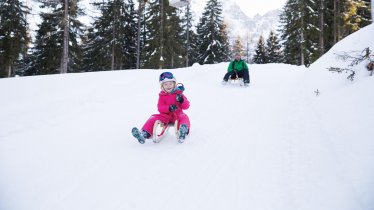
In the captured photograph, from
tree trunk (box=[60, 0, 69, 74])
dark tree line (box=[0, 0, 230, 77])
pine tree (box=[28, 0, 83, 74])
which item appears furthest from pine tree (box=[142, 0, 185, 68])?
tree trunk (box=[60, 0, 69, 74])

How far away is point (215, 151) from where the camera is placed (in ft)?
13.9

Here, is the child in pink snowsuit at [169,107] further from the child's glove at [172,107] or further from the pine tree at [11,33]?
the pine tree at [11,33]

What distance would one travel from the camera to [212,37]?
35.3 metres

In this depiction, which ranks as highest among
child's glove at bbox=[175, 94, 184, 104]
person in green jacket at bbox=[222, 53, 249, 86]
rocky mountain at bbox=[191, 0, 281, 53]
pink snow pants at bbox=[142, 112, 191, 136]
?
rocky mountain at bbox=[191, 0, 281, 53]

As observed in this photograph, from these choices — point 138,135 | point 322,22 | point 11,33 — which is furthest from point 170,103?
point 322,22

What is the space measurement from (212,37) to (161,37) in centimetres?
1007

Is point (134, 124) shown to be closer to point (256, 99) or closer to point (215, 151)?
point (215, 151)

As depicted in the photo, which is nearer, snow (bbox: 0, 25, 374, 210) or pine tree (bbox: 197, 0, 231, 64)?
snow (bbox: 0, 25, 374, 210)

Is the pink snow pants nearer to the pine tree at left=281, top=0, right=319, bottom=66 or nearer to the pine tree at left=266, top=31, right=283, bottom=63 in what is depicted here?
the pine tree at left=281, top=0, right=319, bottom=66

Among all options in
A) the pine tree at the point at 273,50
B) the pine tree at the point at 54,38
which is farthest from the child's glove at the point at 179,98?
the pine tree at the point at 273,50

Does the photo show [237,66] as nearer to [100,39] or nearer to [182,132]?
[182,132]

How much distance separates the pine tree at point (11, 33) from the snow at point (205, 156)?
774 inches

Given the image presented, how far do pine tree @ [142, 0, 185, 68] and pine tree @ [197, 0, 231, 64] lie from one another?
671cm

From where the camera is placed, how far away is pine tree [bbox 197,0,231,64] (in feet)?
115
